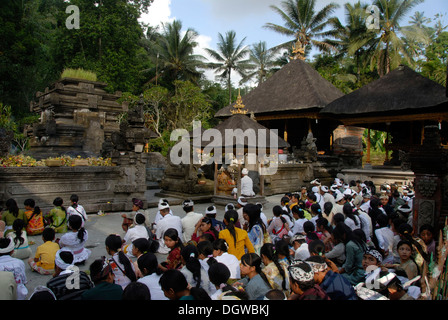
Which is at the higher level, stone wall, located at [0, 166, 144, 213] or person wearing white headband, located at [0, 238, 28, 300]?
stone wall, located at [0, 166, 144, 213]

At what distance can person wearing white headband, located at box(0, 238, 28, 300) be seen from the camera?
14.0 feet

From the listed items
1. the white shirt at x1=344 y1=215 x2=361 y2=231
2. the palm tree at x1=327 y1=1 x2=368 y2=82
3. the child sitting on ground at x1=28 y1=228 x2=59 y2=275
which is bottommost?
the child sitting on ground at x1=28 y1=228 x2=59 y2=275

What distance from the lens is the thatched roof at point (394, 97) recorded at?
17.0 meters

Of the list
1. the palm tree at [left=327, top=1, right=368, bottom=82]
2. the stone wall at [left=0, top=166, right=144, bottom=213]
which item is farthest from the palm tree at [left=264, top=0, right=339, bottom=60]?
the stone wall at [left=0, top=166, right=144, bottom=213]

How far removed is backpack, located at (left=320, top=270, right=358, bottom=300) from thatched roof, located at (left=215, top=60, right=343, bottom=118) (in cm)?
1972

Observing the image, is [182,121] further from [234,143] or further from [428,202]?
[428,202]

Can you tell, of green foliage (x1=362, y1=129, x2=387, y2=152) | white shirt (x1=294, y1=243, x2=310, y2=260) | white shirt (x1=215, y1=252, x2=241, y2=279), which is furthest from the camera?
green foliage (x1=362, y1=129, x2=387, y2=152)

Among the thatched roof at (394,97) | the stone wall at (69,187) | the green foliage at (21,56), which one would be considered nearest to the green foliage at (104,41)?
the green foliage at (21,56)

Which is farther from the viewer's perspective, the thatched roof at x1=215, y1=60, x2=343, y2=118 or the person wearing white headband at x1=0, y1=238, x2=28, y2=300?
the thatched roof at x1=215, y1=60, x2=343, y2=118

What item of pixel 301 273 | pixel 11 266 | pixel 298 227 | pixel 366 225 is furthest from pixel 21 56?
pixel 301 273

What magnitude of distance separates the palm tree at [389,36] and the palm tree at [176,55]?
17500 millimetres

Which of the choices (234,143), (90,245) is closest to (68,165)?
(90,245)

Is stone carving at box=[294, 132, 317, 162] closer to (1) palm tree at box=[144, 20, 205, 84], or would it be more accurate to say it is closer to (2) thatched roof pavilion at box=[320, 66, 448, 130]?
(2) thatched roof pavilion at box=[320, 66, 448, 130]

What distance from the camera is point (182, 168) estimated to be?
13648 mm
